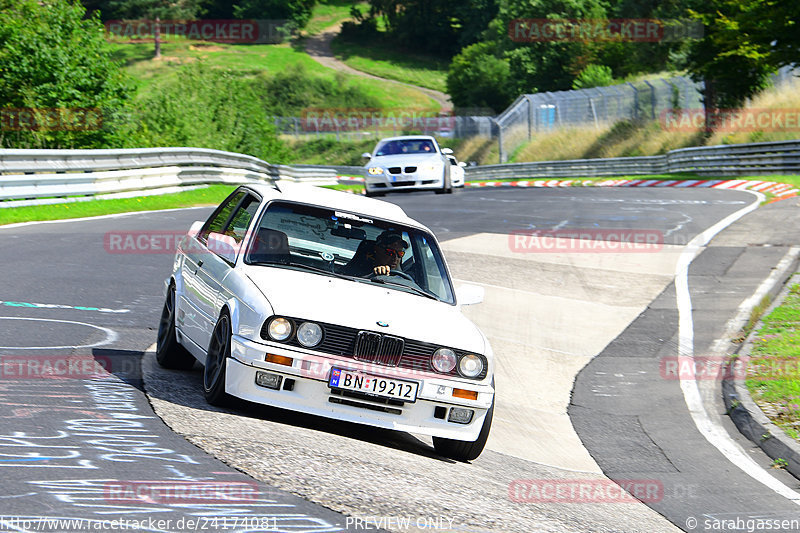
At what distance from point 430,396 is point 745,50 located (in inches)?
1324

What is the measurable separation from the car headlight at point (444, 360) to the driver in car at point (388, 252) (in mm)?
1081

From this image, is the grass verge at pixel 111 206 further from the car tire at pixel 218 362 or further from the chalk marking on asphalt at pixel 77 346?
the car tire at pixel 218 362

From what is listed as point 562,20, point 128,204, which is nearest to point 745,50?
point 128,204

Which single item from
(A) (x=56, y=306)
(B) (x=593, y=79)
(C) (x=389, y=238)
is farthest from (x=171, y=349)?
(B) (x=593, y=79)

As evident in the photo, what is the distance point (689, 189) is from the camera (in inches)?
1125

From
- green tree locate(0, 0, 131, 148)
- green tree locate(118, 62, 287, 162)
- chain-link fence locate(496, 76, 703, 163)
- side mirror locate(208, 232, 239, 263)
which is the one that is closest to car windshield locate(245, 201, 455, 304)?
side mirror locate(208, 232, 239, 263)

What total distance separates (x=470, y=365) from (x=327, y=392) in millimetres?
971

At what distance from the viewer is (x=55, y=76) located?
2664 cm

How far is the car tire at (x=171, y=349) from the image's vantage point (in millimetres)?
7863

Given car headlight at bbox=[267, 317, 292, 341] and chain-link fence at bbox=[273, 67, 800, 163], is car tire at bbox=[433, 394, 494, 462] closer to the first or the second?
car headlight at bbox=[267, 317, 292, 341]

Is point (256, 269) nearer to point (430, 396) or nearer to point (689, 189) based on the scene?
point (430, 396)

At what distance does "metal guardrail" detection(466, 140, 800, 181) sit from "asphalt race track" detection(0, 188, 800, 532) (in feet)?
51.2

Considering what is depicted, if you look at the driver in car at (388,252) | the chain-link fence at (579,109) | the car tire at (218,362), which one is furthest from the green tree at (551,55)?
the car tire at (218,362)

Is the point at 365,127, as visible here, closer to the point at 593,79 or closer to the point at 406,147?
the point at 593,79
